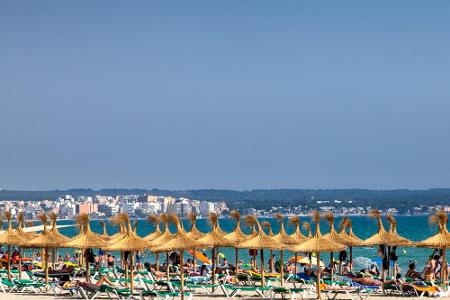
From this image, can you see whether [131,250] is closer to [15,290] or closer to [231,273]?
[15,290]

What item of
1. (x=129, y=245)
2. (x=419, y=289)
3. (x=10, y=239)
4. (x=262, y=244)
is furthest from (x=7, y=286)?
(x=419, y=289)

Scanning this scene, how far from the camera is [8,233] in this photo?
1331 inches

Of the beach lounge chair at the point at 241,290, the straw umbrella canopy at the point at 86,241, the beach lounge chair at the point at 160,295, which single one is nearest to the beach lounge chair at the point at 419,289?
the beach lounge chair at the point at 241,290

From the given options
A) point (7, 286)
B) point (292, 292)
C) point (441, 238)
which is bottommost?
point (7, 286)

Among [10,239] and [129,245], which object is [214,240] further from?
[10,239]

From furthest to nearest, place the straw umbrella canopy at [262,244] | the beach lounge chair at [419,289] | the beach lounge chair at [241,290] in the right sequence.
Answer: the straw umbrella canopy at [262,244] → the beach lounge chair at [419,289] → the beach lounge chair at [241,290]

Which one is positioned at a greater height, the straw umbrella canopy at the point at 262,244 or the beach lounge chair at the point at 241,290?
the straw umbrella canopy at the point at 262,244

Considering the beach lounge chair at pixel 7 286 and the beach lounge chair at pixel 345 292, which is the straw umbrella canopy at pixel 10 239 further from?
the beach lounge chair at pixel 345 292

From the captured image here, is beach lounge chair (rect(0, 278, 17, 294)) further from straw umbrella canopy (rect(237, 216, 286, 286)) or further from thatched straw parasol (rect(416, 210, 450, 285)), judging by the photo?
thatched straw parasol (rect(416, 210, 450, 285))

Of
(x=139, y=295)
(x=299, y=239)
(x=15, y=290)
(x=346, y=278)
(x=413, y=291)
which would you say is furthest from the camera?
(x=299, y=239)

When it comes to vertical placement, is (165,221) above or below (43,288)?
above

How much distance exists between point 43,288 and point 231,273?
769 centimetres

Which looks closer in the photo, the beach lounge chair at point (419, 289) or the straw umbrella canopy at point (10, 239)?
the beach lounge chair at point (419, 289)

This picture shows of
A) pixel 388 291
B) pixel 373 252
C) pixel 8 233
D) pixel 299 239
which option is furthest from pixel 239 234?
pixel 373 252
